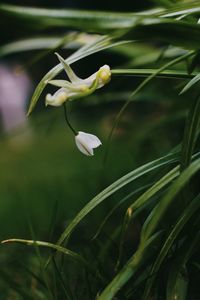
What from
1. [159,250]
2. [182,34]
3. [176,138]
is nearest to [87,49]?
[182,34]

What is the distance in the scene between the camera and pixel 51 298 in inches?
41.9

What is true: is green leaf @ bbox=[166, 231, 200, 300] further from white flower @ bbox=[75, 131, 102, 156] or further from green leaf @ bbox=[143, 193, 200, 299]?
white flower @ bbox=[75, 131, 102, 156]

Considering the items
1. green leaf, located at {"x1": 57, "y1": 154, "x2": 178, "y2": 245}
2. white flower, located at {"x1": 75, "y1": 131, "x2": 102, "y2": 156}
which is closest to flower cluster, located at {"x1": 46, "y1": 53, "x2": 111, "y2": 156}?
white flower, located at {"x1": 75, "y1": 131, "x2": 102, "y2": 156}

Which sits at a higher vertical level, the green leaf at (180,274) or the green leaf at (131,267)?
the green leaf at (131,267)

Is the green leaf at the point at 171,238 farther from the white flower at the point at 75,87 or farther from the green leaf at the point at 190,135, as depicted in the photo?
the white flower at the point at 75,87

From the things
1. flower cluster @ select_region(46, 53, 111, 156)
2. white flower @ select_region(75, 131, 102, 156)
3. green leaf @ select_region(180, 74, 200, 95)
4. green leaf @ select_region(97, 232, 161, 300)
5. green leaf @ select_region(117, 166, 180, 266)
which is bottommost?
green leaf @ select_region(97, 232, 161, 300)

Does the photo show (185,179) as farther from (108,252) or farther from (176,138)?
(176,138)

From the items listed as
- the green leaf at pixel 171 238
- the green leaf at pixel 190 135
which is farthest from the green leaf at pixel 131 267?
the green leaf at pixel 190 135

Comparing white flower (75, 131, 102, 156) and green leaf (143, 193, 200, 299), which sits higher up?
white flower (75, 131, 102, 156)

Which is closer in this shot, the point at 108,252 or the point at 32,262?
the point at 108,252

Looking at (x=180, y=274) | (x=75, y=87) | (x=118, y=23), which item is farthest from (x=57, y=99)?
(x=180, y=274)

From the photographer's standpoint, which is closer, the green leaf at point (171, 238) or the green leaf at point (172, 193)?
the green leaf at point (172, 193)

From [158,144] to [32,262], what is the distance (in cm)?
88

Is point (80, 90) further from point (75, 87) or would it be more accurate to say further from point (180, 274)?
point (180, 274)
